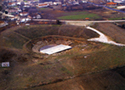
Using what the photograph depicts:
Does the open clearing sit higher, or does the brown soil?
the open clearing

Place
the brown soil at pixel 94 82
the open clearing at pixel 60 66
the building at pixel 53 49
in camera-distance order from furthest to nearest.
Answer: the building at pixel 53 49 < the open clearing at pixel 60 66 < the brown soil at pixel 94 82

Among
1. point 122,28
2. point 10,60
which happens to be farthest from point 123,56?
point 10,60

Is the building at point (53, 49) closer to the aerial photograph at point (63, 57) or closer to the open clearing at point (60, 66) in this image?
the aerial photograph at point (63, 57)

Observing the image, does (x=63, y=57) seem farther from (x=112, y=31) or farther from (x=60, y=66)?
(x=112, y=31)

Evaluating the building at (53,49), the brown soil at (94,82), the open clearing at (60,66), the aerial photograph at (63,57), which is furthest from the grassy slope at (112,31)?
the brown soil at (94,82)

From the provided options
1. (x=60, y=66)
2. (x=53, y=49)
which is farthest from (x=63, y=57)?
(x=53, y=49)

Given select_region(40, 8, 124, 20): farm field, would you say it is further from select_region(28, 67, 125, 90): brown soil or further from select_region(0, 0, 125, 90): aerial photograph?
select_region(28, 67, 125, 90): brown soil

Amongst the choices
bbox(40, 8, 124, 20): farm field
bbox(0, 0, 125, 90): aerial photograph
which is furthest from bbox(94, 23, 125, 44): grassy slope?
bbox(40, 8, 124, 20): farm field

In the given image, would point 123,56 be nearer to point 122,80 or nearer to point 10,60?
point 122,80
